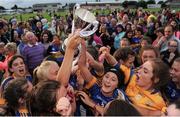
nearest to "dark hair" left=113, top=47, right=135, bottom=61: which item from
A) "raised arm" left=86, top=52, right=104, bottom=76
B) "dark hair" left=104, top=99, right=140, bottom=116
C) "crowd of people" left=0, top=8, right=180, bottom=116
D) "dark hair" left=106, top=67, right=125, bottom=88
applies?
"crowd of people" left=0, top=8, right=180, bottom=116

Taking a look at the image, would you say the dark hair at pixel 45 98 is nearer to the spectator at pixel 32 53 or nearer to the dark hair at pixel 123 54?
the dark hair at pixel 123 54

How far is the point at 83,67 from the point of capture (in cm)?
400

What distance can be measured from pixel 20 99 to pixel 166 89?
1839 millimetres

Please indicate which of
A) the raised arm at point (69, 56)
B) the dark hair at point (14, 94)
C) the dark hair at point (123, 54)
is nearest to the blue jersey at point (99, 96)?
the raised arm at point (69, 56)

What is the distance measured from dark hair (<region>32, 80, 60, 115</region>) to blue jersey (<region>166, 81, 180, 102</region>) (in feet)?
5.51

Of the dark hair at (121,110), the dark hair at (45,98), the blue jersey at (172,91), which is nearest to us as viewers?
the dark hair at (121,110)

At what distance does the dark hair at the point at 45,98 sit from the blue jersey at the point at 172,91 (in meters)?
1.68

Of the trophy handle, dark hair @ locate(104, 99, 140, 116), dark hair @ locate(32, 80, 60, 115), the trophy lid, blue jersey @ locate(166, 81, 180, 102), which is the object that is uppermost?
the trophy lid

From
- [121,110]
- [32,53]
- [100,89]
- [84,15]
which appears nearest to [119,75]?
[100,89]

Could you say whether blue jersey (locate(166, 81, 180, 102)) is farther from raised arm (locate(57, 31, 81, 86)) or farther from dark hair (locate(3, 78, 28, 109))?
dark hair (locate(3, 78, 28, 109))

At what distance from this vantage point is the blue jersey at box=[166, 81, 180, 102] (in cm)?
413

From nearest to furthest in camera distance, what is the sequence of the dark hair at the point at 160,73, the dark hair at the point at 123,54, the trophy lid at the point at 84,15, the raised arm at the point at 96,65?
the trophy lid at the point at 84,15, the dark hair at the point at 160,73, the raised arm at the point at 96,65, the dark hair at the point at 123,54

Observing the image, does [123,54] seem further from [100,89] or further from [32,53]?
[32,53]

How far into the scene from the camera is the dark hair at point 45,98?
2809mm
